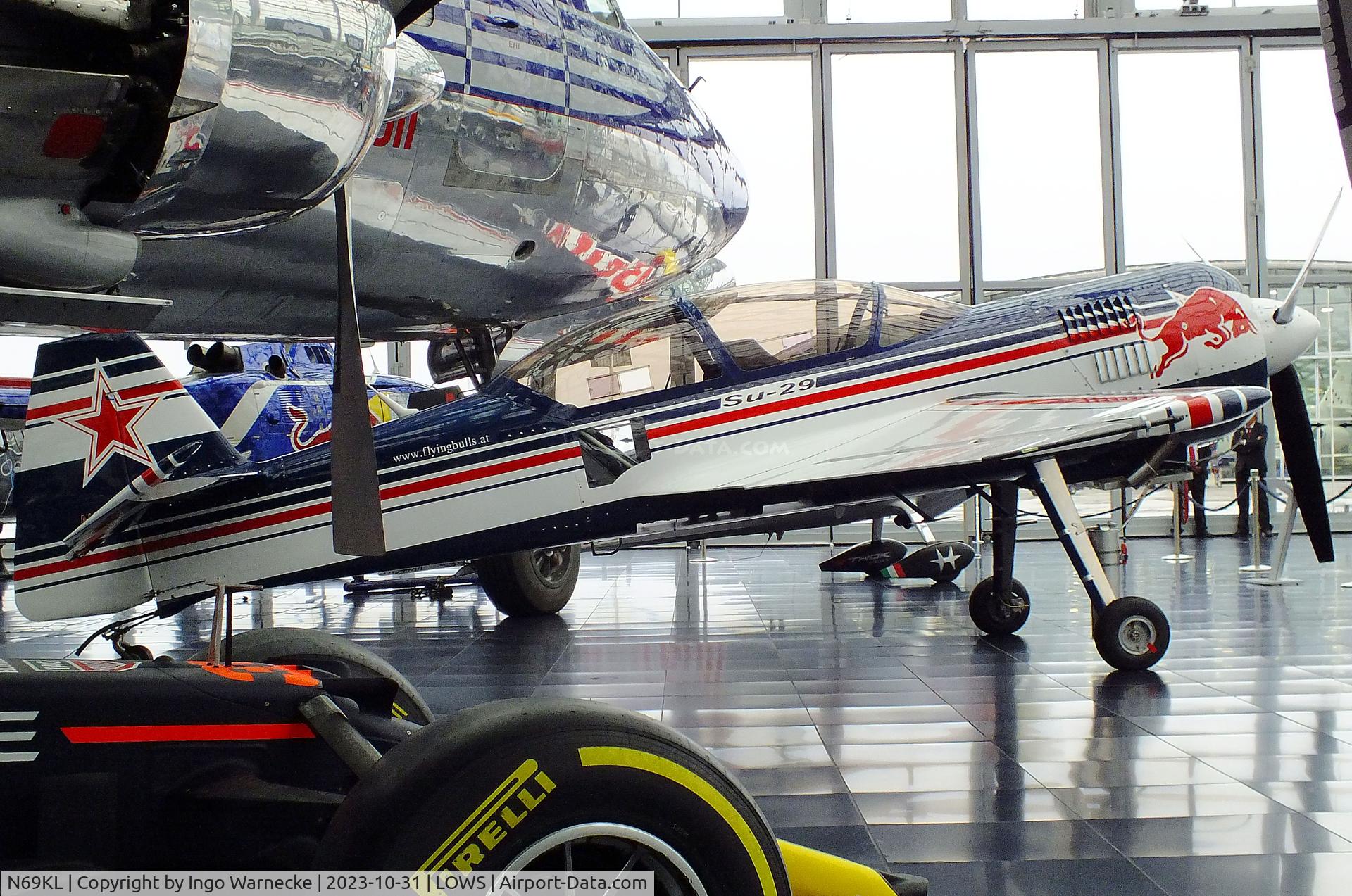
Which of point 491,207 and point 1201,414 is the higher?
point 491,207

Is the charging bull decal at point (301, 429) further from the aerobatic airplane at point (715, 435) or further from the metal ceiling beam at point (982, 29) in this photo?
the metal ceiling beam at point (982, 29)

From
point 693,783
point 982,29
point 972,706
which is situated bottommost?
point 972,706

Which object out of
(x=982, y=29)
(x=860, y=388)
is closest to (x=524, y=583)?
(x=860, y=388)

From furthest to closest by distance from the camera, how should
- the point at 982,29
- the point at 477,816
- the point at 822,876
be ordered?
1. the point at 982,29
2. the point at 822,876
3. the point at 477,816

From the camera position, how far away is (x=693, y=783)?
1823 mm

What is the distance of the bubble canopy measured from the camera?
19.0 ft

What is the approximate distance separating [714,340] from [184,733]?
4289 millimetres

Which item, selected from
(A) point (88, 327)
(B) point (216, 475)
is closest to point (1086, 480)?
(B) point (216, 475)

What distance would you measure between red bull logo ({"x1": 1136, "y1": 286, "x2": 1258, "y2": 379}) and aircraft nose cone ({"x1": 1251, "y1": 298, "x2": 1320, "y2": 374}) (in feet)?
0.62

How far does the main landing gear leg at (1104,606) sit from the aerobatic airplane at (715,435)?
1cm

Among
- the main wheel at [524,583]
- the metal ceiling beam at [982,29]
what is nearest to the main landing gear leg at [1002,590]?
the main wheel at [524,583]

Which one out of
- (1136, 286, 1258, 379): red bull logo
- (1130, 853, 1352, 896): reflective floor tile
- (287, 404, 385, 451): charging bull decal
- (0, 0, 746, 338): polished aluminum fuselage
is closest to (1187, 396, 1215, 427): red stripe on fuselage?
(1136, 286, 1258, 379): red bull logo

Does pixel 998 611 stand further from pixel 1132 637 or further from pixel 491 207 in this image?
pixel 491 207

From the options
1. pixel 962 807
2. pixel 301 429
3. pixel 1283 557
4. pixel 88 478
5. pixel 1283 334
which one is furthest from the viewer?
pixel 1283 557
